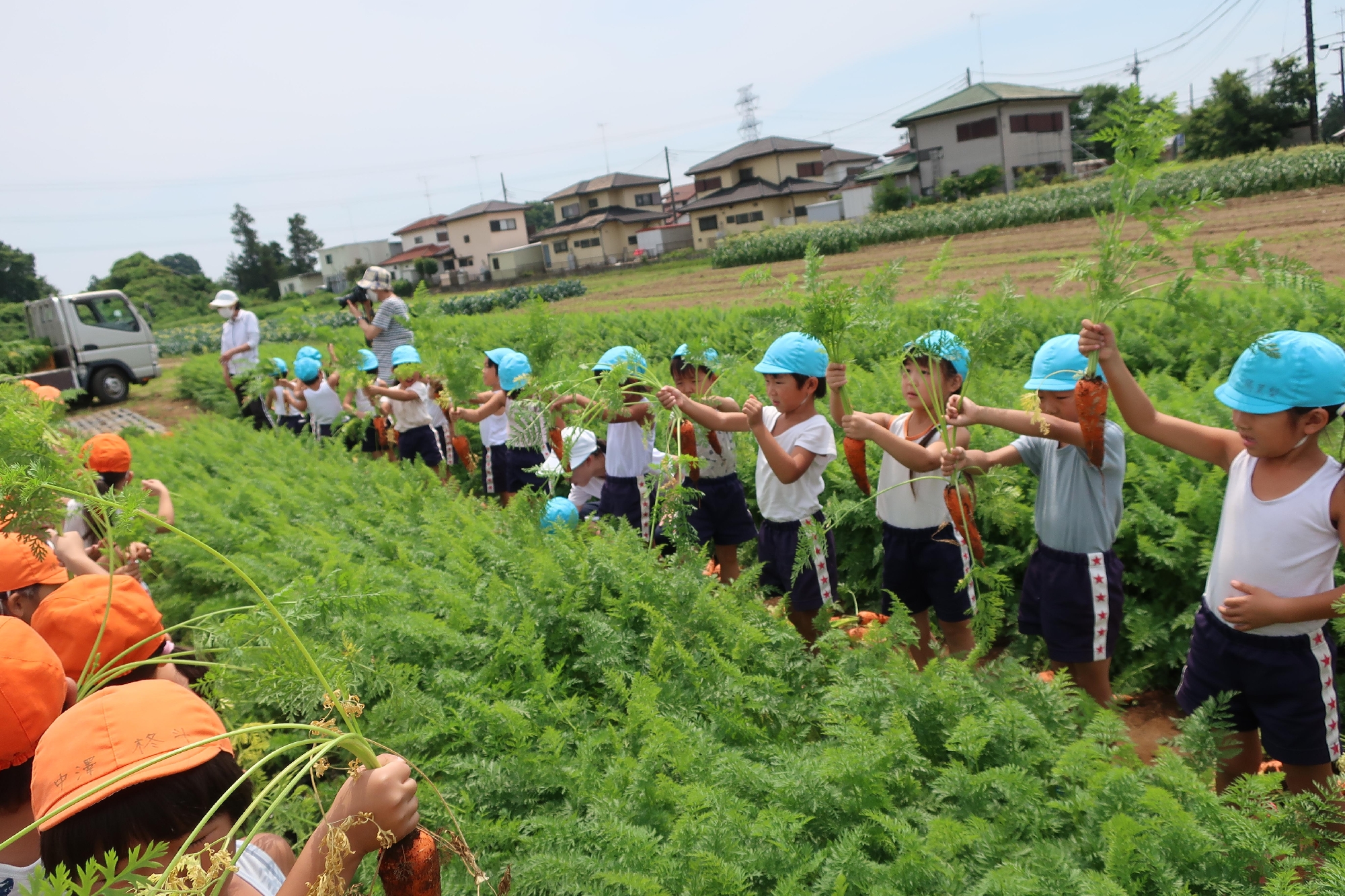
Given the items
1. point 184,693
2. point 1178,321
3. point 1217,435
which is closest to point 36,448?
point 184,693

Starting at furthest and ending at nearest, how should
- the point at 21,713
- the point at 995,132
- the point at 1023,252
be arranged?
1. the point at 995,132
2. the point at 1023,252
3. the point at 21,713

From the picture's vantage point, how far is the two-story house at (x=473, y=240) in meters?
78.5

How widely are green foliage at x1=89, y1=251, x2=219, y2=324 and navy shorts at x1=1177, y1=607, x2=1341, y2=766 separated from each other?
78.3 meters

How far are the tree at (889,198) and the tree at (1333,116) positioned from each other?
43.6 m

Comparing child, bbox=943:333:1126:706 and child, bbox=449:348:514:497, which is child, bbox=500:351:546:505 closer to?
child, bbox=449:348:514:497

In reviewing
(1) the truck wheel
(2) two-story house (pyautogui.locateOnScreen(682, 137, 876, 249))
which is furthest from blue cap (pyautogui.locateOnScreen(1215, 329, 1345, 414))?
(2) two-story house (pyautogui.locateOnScreen(682, 137, 876, 249))

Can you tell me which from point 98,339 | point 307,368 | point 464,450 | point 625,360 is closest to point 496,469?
point 464,450

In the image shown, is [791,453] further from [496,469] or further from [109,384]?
[109,384]

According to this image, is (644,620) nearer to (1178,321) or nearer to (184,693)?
(184,693)

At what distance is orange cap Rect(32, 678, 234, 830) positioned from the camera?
1668 mm

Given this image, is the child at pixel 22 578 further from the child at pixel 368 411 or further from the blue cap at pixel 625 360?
the child at pixel 368 411

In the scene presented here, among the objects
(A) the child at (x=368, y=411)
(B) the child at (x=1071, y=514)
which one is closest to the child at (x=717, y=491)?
(B) the child at (x=1071, y=514)

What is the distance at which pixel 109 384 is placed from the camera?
22.1m

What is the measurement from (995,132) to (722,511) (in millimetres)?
54956
